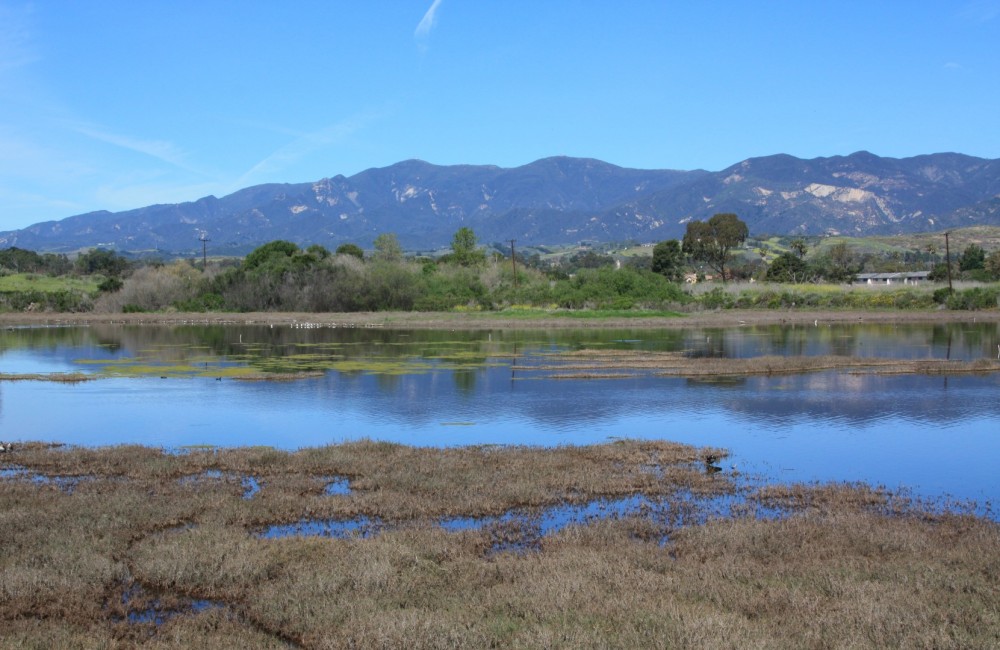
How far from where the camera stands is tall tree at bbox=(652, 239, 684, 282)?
118 metres

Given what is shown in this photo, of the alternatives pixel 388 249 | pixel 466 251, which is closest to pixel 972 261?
pixel 466 251

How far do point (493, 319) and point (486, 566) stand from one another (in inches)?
2778

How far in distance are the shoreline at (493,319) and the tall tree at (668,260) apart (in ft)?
102

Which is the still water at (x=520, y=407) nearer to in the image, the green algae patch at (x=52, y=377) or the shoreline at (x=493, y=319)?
the green algae patch at (x=52, y=377)

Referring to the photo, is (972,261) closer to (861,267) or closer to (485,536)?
(861,267)

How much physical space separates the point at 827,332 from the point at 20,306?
8270 centimetres

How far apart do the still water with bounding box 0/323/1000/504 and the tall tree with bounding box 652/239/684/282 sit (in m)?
67.1

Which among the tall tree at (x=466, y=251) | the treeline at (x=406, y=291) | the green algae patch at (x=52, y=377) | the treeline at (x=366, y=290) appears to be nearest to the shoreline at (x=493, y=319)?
the treeline at (x=406, y=291)

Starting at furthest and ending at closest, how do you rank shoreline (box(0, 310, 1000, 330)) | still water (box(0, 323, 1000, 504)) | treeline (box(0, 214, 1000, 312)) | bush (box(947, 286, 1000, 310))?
treeline (box(0, 214, 1000, 312)), bush (box(947, 286, 1000, 310)), shoreline (box(0, 310, 1000, 330)), still water (box(0, 323, 1000, 504))

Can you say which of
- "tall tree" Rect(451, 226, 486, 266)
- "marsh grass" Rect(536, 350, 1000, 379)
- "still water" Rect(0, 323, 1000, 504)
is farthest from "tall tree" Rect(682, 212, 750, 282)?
"marsh grass" Rect(536, 350, 1000, 379)

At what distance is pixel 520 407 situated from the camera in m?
28.5

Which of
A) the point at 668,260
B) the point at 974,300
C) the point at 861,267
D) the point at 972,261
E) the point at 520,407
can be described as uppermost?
the point at 668,260

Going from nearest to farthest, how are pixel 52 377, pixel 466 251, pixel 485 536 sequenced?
pixel 485 536, pixel 52 377, pixel 466 251

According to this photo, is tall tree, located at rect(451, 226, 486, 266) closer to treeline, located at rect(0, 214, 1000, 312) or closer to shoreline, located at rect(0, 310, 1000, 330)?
treeline, located at rect(0, 214, 1000, 312)
